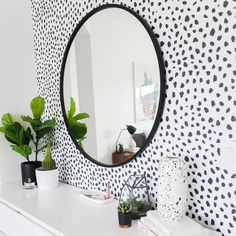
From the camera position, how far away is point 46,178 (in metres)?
2.06

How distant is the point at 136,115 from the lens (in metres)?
1.63

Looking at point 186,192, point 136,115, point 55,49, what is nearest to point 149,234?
point 186,192

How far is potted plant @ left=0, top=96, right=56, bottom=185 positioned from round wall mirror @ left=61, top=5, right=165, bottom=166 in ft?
0.60

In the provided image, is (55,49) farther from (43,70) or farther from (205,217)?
(205,217)

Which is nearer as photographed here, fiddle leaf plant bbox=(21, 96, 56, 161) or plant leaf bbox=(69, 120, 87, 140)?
plant leaf bbox=(69, 120, 87, 140)

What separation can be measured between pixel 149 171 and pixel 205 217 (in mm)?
355

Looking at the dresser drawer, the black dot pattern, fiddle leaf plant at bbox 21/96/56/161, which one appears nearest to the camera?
the black dot pattern

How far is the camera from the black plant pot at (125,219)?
1422 millimetres

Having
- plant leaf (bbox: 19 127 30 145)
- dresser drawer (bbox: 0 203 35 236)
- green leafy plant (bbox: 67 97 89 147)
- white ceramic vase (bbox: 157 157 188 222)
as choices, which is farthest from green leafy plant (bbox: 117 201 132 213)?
plant leaf (bbox: 19 127 30 145)

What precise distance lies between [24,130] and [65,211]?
774mm

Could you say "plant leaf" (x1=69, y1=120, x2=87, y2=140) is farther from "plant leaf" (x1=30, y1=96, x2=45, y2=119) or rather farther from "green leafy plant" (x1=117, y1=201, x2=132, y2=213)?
"green leafy plant" (x1=117, y1=201, x2=132, y2=213)

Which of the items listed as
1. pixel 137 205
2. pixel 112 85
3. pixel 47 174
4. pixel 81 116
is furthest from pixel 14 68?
pixel 137 205

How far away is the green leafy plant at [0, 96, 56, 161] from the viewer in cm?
217

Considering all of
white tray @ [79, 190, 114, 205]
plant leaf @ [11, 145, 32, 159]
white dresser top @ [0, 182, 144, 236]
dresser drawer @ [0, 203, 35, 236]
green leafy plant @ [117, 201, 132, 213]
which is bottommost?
dresser drawer @ [0, 203, 35, 236]
